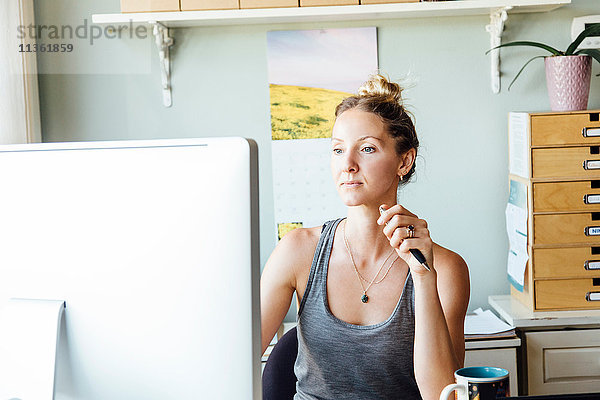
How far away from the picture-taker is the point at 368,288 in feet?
4.93

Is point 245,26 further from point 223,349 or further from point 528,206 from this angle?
point 223,349

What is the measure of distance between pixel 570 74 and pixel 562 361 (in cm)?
101

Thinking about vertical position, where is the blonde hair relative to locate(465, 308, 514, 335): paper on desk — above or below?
above

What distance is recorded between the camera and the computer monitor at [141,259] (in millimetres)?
719

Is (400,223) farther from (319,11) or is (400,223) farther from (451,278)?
(319,11)

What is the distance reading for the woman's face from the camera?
1479 millimetres

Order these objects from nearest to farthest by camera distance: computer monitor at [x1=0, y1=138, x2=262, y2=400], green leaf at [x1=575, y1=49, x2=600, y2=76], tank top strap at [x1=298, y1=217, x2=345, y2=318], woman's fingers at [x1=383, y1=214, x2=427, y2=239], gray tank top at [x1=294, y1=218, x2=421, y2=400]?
computer monitor at [x1=0, y1=138, x2=262, y2=400], woman's fingers at [x1=383, y1=214, x2=427, y2=239], gray tank top at [x1=294, y1=218, x2=421, y2=400], tank top strap at [x1=298, y1=217, x2=345, y2=318], green leaf at [x1=575, y1=49, x2=600, y2=76]

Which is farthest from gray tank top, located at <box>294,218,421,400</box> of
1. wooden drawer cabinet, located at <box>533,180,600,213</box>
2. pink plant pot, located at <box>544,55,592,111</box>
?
pink plant pot, located at <box>544,55,592,111</box>

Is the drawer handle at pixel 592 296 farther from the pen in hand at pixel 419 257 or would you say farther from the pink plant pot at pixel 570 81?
the pen in hand at pixel 419 257

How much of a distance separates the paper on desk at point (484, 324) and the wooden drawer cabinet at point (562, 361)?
9 centimetres

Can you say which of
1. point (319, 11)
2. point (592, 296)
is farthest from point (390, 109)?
point (592, 296)

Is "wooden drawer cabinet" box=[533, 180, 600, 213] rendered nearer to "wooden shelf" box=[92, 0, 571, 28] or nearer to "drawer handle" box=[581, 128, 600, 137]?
"drawer handle" box=[581, 128, 600, 137]

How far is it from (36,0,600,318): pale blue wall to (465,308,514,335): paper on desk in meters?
0.17

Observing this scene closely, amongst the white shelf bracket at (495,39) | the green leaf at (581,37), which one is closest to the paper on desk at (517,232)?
the white shelf bracket at (495,39)
